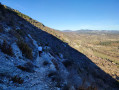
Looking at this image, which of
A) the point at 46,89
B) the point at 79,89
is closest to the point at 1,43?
the point at 46,89

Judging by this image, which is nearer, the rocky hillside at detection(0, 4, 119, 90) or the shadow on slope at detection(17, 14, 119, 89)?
the rocky hillside at detection(0, 4, 119, 90)

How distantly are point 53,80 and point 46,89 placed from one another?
3.44ft

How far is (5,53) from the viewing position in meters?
5.11

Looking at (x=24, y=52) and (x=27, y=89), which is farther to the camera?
(x=24, y=52)

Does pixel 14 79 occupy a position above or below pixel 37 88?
above

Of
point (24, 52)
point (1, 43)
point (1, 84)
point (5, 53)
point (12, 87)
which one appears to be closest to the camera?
point (1, 84)

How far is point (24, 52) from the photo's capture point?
22.6 ft

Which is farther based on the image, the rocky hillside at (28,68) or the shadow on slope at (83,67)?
the shadow on slope at (83,67)

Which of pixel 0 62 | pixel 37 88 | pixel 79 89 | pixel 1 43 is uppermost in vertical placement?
pixel 1 43

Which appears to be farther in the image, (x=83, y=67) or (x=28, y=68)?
(x=83, y=67)

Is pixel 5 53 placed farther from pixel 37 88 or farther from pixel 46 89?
pixel 46 89

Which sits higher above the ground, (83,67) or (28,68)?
(28,68)

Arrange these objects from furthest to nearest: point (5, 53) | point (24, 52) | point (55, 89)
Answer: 1. point (24, 52)
2. point (5, 53)
3. point (55, 89)

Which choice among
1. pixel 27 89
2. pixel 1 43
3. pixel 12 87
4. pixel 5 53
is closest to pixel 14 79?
pixel 12 87
